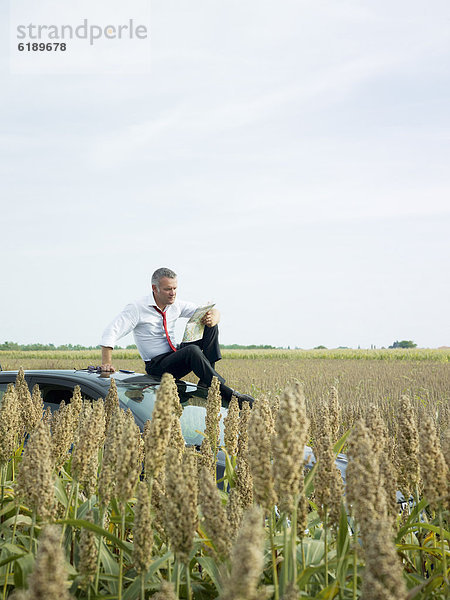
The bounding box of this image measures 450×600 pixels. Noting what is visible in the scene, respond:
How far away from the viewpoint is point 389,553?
1256 mm

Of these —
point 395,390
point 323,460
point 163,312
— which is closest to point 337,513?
point 323,460

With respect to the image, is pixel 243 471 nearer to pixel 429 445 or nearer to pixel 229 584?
pixel 429 445

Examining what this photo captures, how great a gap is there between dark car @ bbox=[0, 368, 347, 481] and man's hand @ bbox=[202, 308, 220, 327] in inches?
78.0

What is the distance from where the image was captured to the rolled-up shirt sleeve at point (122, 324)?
9645 millimetres

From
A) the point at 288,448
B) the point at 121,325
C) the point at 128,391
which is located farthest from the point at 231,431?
the point at 121,325

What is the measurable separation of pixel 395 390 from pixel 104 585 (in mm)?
15553

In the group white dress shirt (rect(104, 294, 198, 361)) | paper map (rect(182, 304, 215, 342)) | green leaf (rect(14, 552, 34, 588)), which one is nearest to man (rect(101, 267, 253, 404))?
white dress shirt (rect(104, 294, 198, 361))

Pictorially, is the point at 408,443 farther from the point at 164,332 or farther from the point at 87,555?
the point at 164,332

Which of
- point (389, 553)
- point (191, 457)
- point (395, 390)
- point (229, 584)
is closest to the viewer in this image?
point (229, 584)

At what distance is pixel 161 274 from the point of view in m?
9.73

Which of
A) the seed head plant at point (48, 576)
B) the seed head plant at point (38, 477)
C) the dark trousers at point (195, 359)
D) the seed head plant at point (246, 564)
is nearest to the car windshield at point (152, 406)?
the dark trousers at point (195, 359)

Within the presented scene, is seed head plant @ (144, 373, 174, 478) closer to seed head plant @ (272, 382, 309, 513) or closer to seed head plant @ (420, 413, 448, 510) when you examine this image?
seed head plant @ (272, 382, 309, 513)

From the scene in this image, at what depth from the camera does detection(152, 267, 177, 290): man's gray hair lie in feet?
31.8

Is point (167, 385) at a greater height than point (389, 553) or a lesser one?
greater
